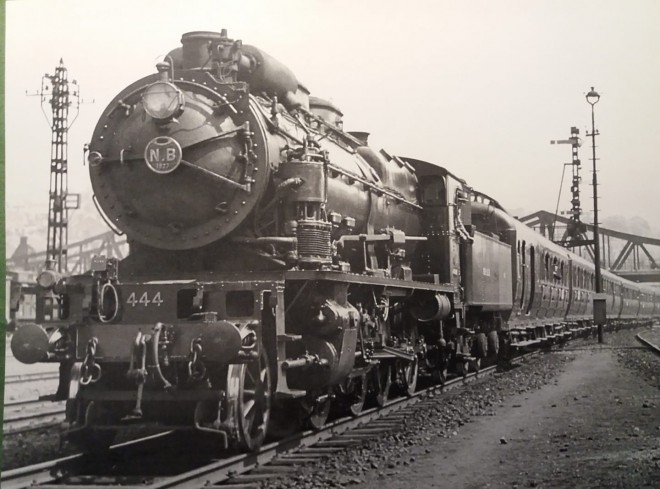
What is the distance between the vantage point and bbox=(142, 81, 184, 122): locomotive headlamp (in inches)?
183

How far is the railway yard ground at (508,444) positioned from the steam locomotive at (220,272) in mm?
547

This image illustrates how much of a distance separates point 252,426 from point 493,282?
5.55 metres

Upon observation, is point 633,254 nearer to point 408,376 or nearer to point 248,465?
point 408,376

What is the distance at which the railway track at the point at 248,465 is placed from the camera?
3.84 metres

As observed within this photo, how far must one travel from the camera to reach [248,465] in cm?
424

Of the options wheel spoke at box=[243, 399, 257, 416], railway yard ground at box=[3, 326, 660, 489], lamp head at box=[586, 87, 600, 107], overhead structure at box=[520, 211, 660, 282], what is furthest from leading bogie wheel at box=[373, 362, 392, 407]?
lamp head at box=[586, 87, 600, 107]

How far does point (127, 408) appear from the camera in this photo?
15.1 feet

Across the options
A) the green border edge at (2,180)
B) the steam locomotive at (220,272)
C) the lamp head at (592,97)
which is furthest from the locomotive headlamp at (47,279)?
the lamp head at (592,97)

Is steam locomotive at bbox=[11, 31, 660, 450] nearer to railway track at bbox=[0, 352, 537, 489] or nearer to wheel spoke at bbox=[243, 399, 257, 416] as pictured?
wheel spoke at bbox=[243, 399, 257, 416]

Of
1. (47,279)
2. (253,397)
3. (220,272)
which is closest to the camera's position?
(253,397)

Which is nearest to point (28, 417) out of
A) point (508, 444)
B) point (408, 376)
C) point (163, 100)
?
point (163, 100)

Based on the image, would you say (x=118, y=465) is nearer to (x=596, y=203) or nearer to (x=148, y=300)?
(x=148, y=300)

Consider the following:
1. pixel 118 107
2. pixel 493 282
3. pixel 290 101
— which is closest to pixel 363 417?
pixel 290 101

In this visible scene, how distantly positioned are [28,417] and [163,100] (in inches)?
123
